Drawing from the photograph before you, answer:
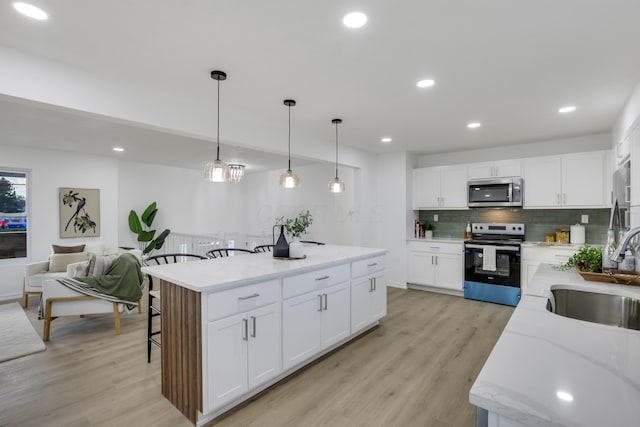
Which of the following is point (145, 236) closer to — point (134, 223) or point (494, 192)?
point (134, 223)

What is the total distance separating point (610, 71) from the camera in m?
2.51

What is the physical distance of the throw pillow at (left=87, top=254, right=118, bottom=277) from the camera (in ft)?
12.2

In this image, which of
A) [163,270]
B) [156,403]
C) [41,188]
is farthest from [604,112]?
[41,188]

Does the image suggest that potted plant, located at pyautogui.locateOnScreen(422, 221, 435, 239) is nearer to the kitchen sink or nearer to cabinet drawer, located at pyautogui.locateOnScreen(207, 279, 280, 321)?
the kitchen sink

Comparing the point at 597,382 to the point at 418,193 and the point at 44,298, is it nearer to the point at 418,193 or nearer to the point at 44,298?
the point at 44,298

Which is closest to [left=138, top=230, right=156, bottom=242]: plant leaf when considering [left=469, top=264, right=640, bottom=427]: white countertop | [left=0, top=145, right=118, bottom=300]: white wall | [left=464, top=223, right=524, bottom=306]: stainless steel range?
[left=0, top=145, right=118, bottom=300]: white wall

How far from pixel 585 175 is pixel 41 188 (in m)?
8.30

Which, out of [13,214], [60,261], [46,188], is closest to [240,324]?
[60,261]

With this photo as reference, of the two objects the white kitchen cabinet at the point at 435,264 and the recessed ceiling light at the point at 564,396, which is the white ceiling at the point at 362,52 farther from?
the white kitchen cabinet at the point at 435,264

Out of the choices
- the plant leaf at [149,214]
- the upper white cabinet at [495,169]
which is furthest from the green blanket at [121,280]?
the upper white cabinet at [495,169]

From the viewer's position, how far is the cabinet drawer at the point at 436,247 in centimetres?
525

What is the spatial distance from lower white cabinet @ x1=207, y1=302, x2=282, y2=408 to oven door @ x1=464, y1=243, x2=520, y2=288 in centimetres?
362

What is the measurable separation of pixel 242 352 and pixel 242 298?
37 centimetres

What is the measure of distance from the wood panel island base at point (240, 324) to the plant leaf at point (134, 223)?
189 inches
